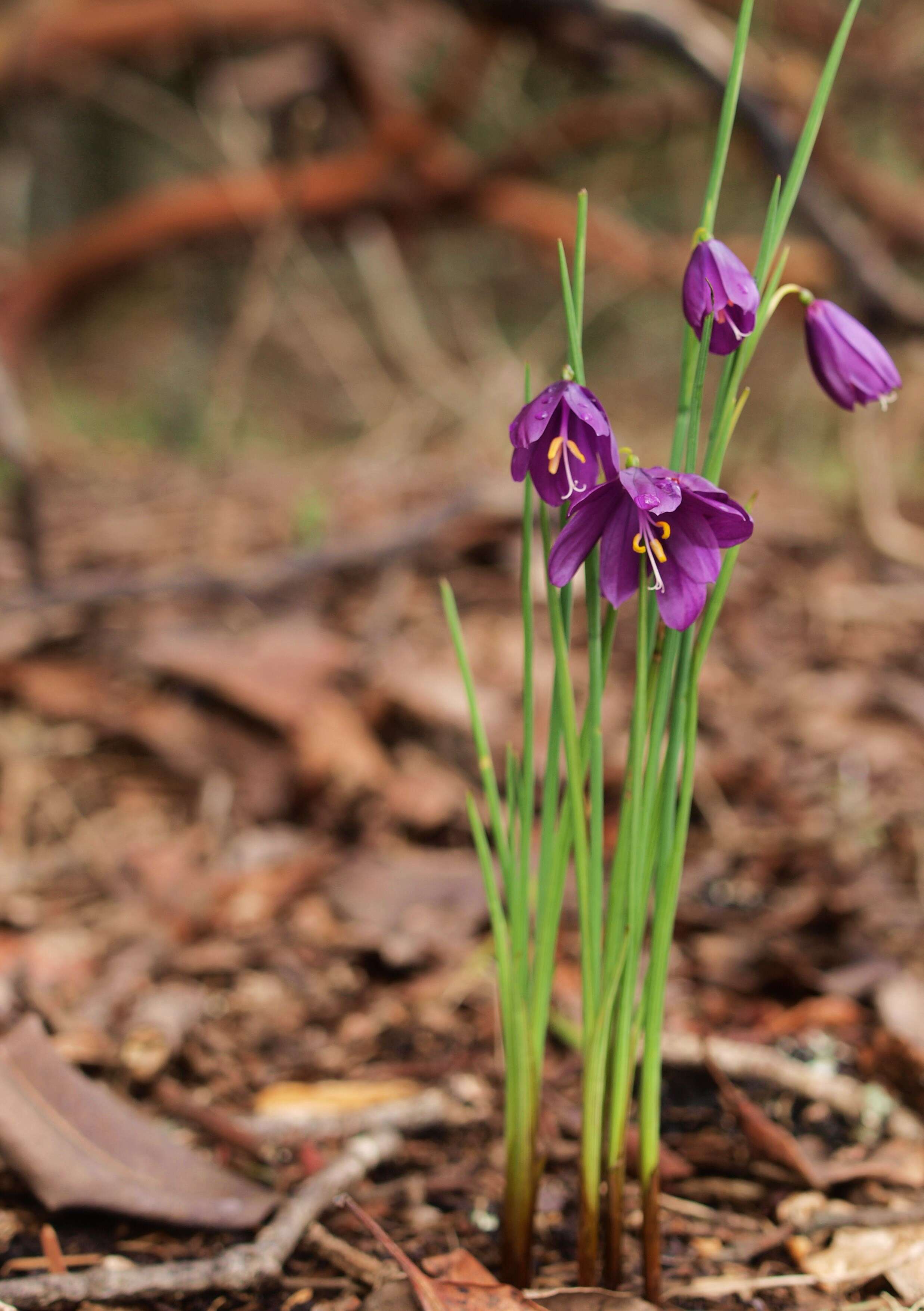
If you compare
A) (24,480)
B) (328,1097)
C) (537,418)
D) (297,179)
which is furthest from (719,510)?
(297,179)

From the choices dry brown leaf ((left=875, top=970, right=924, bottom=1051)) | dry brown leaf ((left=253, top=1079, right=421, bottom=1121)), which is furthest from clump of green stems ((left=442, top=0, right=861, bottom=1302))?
dry brown leaf ((left=875, top=970, right=924, bottom=1051))

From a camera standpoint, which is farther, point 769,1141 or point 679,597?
point 769,1141

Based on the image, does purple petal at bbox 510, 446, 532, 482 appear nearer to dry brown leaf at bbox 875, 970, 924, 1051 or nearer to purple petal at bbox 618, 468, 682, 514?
purple petal at bbox 618, 468, 682, 514

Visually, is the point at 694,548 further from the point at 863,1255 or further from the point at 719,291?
the point at 863,1255

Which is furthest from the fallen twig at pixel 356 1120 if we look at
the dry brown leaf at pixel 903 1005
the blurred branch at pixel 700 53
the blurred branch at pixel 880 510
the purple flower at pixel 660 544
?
the blurred branch at pixel 700 53

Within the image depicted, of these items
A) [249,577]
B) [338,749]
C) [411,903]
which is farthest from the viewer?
[249,577]
